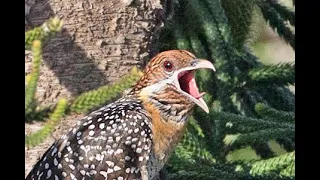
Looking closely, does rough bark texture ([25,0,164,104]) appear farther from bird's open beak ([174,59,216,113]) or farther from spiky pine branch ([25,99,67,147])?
spiky pine branch ([25,99,67,147])

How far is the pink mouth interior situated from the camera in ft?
4.49

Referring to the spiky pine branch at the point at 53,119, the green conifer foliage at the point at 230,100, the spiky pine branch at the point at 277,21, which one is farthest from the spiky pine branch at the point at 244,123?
the spiky pine branch at the point at 53,119

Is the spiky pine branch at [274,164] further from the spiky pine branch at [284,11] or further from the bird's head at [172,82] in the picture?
the spiky pine branch at [284,11]

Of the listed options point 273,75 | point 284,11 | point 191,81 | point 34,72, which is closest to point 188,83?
point 191,81

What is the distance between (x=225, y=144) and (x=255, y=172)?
0.27 ft

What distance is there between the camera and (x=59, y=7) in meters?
1.38

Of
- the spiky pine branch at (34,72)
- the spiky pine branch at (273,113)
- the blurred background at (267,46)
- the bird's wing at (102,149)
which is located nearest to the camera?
the spiky pine branch at (34,72)

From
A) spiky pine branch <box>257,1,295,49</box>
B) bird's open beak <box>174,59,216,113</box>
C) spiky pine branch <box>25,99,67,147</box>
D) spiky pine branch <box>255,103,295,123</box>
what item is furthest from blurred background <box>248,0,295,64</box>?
spiky pine branch <box>25,99,67,147</box>

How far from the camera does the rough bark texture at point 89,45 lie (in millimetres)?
1361

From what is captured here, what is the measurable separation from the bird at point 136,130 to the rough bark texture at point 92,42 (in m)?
0.06
